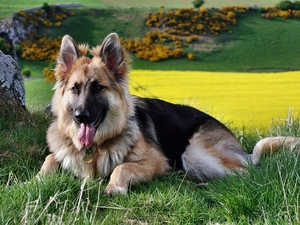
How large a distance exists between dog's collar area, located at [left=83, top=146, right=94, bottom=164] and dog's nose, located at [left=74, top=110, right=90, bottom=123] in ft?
1.64

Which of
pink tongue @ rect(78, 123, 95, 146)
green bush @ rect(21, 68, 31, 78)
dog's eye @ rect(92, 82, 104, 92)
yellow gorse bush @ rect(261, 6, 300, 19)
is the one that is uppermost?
yellow gorse bush @ rect(261, 6, 300, 19)

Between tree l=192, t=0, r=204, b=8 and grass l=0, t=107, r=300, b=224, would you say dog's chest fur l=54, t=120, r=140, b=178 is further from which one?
tree l=192, t=0, r=204, b=8

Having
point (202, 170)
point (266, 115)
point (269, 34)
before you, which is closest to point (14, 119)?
point (202, 170)

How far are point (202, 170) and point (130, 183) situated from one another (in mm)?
1151

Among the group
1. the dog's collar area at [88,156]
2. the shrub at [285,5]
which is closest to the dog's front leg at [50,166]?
the dog's collar area at [88,156]

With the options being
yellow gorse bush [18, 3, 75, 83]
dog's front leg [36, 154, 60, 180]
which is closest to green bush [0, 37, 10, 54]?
yellow gorse bush [18, 3, 75, 83]

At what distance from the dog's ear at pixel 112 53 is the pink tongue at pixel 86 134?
26.0 inches

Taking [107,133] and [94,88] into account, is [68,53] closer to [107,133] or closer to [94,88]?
[94,88]

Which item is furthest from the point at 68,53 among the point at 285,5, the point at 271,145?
the point at 285,5

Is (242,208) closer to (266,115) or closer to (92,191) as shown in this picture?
(92,191)

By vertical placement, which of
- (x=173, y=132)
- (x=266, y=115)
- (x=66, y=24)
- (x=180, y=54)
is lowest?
(x=266, y=115)

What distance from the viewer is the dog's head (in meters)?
4.25

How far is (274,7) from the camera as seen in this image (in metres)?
8.16

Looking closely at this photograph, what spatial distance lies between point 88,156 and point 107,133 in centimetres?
32
